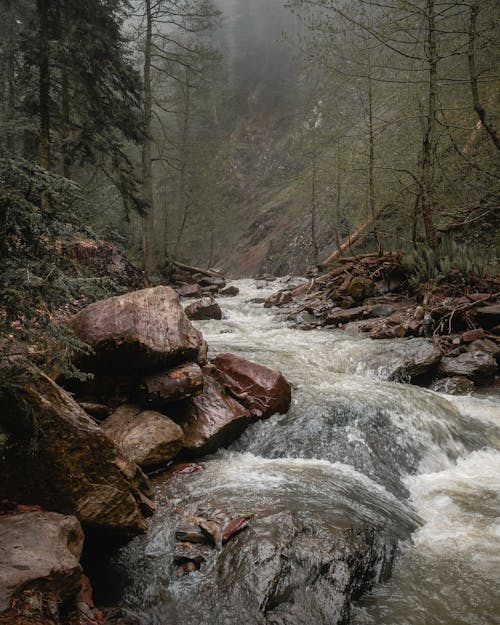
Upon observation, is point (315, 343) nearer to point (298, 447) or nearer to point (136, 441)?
point (298, 447)

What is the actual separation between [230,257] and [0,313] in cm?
2772

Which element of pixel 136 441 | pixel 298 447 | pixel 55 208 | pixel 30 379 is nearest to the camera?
pixel 55 208

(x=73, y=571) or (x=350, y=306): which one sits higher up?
(x=350, y=306)

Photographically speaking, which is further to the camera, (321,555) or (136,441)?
(136,441)

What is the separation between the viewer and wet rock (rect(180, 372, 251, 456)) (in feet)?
14.0

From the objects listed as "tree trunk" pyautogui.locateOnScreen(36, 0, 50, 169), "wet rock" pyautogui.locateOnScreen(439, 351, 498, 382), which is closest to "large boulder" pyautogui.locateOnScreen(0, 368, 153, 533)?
"wet rock" pyautogui.locateOnScreen(439, 351, 498, 382)

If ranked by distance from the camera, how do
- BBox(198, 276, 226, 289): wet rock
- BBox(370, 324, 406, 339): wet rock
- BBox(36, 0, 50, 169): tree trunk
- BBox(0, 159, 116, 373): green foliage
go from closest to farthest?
1. BBox(0, 159, 116, 373): green foliage
2. BBox(370, 324, 406, 339): wet rock
3. BBox(36, 0, 50, 169): tree trunk
4. BBox(198, 276, 226, 289): wet rock

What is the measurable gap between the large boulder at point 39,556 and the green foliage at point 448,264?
324 inches

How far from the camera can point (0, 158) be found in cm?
215

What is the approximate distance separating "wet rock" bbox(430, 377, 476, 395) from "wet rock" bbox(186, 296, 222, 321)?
18.8 feet

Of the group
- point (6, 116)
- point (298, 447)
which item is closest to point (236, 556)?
point (298, 447)

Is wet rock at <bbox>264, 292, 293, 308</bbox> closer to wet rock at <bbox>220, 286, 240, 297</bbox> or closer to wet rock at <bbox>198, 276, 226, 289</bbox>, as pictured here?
wet rock at <bbox>220, 286, 240, 297</bbox>

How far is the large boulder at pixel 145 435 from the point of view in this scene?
3.75 meters

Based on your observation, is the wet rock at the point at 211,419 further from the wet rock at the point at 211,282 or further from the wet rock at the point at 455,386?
the wet rock at the point at 211,282
